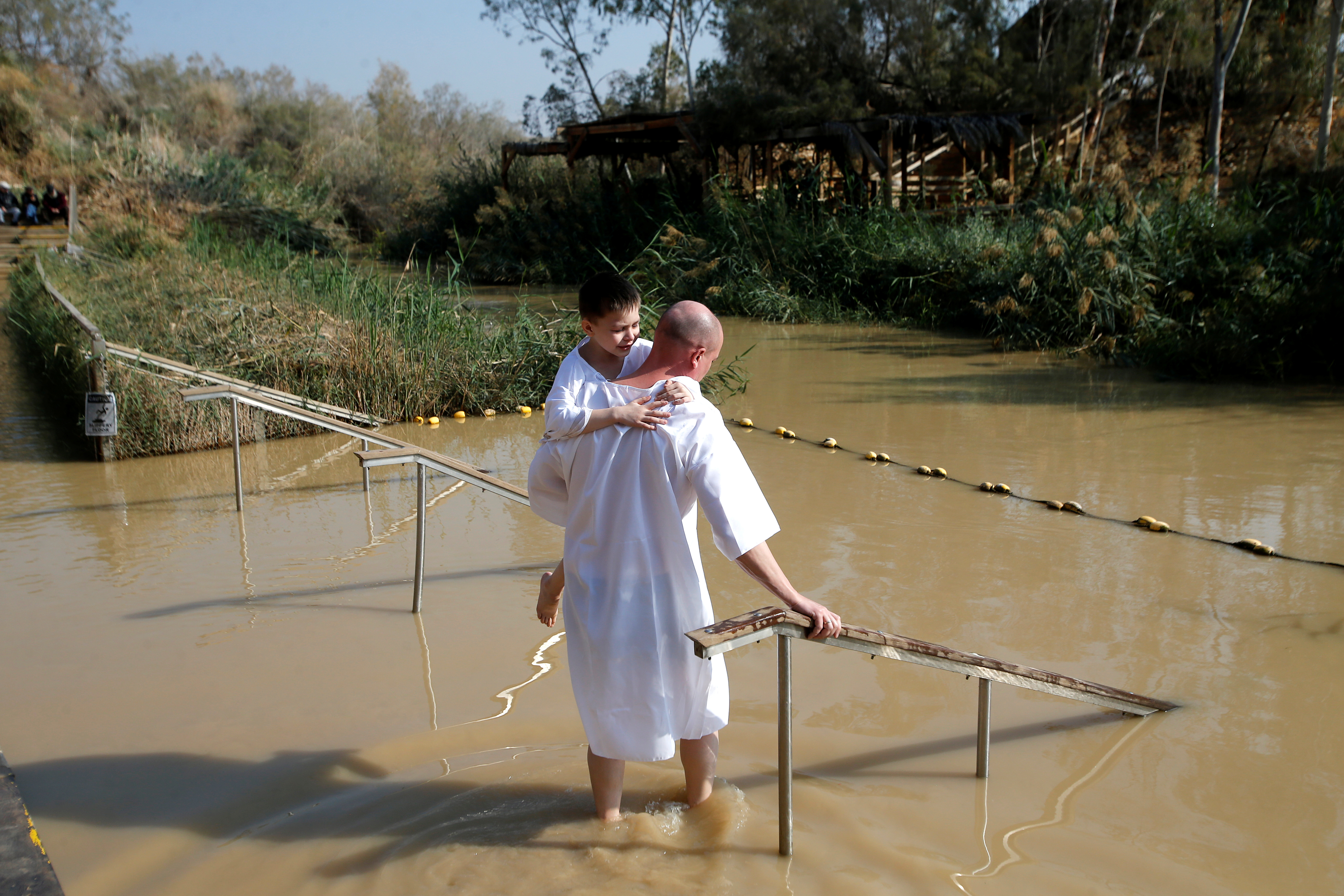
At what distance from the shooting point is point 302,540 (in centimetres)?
561

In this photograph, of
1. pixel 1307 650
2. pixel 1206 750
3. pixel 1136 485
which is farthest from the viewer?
pixel 1136 485

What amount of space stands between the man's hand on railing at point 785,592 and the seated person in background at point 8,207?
22.0 meters

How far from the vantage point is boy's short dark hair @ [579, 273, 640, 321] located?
235cm

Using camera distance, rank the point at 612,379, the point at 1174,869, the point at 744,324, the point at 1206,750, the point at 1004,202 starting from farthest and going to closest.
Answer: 1. the point at 1004,202
2. the point at 744,324
3. the point at 1206,750
4. the point at 1174,869
5. the point at 612,379

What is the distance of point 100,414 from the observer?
661cm

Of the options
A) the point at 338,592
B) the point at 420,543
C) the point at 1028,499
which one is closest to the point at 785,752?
the point at 420,543

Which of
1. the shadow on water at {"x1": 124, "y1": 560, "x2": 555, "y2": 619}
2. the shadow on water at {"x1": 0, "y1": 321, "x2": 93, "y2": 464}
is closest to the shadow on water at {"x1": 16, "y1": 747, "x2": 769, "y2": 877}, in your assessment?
the shadow on water at {"x1": 124, "y1": 560, "x2": 555, "y2": 619}

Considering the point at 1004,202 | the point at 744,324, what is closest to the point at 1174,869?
the point at 744,324

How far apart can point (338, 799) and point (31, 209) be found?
20.4m

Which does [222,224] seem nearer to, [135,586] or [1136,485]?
[135,586]

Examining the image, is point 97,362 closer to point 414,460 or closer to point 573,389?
point 414,460

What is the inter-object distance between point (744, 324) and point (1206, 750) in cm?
1147

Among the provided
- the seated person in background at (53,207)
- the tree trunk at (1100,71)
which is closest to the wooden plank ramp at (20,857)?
the tree trunk at (1100,71)

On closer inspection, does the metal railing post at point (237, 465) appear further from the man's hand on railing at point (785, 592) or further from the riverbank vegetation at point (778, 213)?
the man's hand on railing at point (785, 592)
